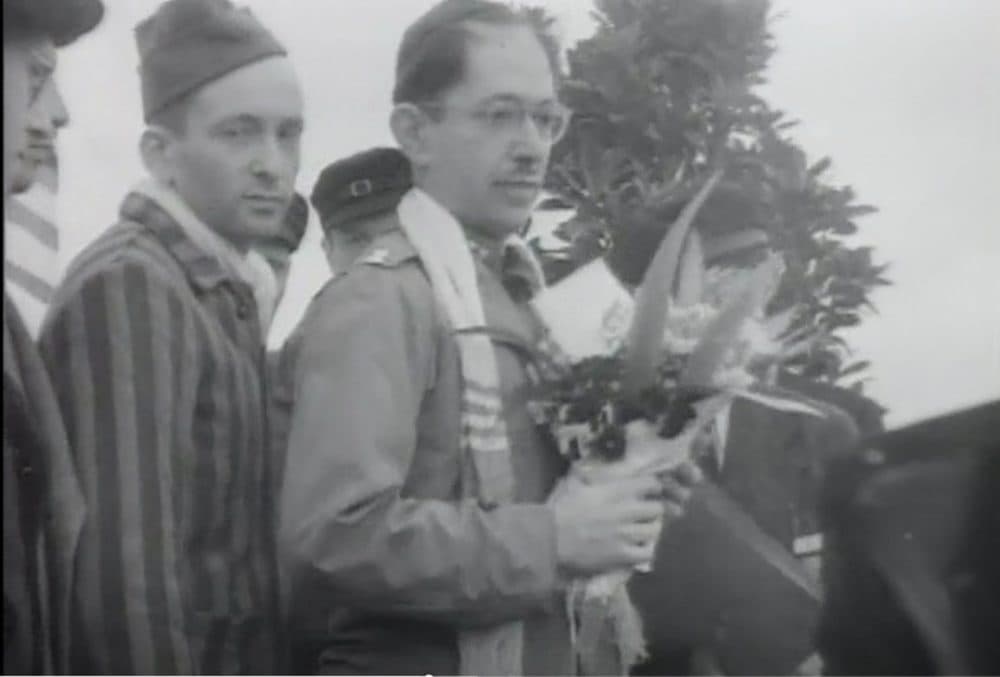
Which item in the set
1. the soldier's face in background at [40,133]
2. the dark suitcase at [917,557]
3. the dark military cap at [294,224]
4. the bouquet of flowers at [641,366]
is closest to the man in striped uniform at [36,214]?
the soldier's face in background at [40,133]

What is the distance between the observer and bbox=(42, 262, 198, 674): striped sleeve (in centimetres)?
230

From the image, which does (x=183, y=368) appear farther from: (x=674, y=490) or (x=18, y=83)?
(x=674, y=490)

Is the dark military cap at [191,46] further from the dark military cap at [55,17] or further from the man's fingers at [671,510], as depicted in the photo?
the man's fingers at [671,510]

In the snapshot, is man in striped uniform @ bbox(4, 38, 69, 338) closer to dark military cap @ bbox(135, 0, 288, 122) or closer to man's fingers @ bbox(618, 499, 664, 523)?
dark military cap @ bbox(135, 0, 288, 122)

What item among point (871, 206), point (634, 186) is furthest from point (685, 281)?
point (871, 206)

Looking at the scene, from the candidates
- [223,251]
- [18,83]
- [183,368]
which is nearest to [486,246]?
[223,251]

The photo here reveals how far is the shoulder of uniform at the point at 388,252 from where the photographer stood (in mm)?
2516

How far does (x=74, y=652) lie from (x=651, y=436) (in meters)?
0.83

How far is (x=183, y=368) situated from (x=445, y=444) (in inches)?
14.9

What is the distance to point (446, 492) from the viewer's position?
243 centimetres

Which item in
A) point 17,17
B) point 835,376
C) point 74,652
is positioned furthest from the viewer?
point 835,376

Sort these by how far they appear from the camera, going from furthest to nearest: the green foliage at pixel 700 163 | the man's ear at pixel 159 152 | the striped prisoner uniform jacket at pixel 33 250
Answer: the green foliage at pixel 700 163 < the man's ear at pixel 159 152 < the striped prisoner uniform jacket at pixel 33 250

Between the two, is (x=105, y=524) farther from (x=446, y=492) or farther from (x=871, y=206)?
(x=871, y=206)

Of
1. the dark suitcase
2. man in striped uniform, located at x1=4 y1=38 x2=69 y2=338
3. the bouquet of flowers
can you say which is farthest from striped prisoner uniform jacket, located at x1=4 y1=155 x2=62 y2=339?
the dark suitcase
